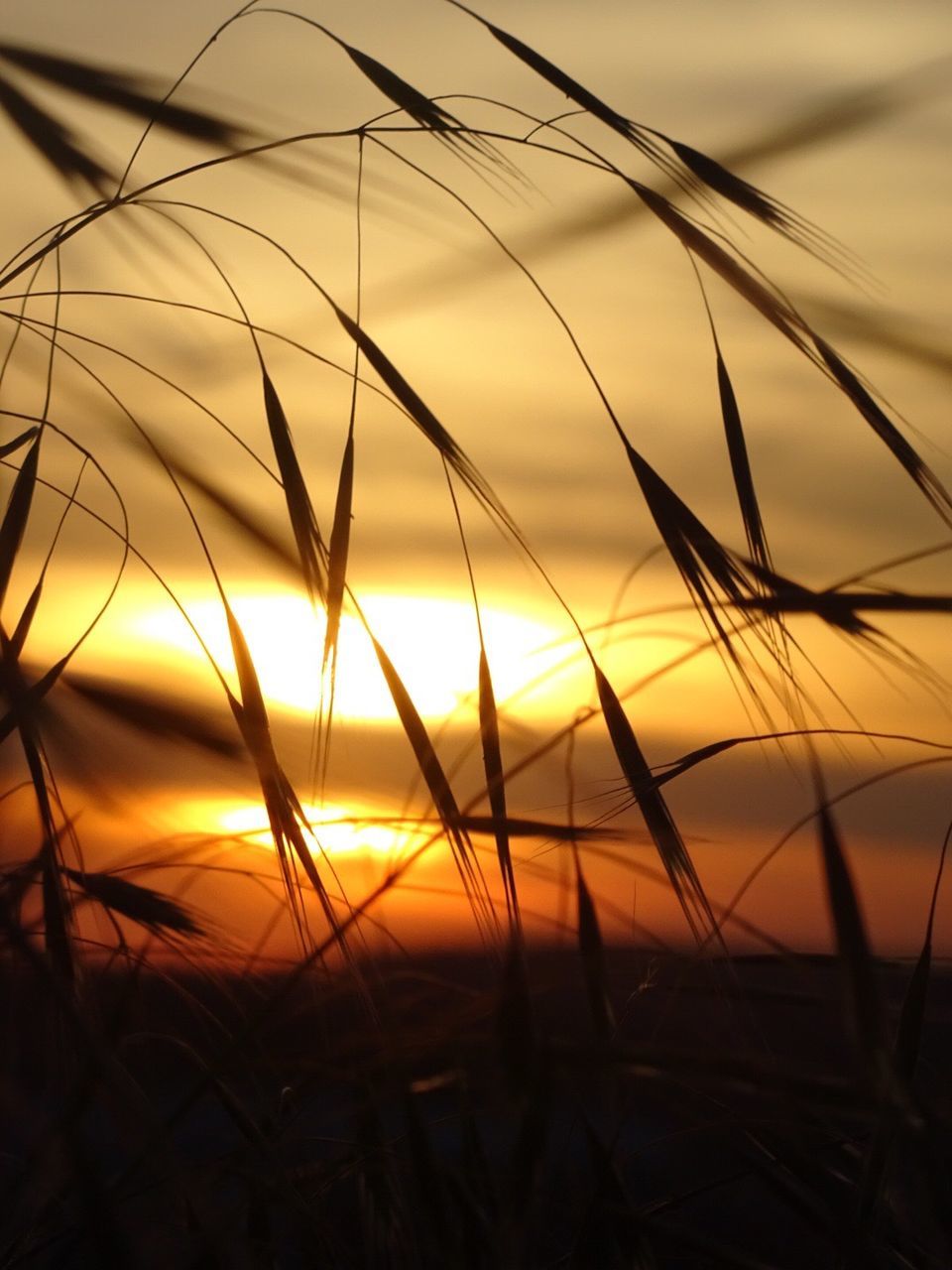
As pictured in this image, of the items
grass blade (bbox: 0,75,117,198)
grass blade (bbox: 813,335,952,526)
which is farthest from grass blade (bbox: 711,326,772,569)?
grass blade (bbox: 0,75,117,198)

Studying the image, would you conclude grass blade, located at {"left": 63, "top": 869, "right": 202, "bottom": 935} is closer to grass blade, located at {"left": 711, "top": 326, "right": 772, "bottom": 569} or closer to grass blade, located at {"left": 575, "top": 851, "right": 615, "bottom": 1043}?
grass blade, located at {"left": 575, "top": 851, "right": 615, "bottom": 1043}

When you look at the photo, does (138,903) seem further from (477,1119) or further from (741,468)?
(741,468)

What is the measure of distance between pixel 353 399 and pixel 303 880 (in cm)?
27

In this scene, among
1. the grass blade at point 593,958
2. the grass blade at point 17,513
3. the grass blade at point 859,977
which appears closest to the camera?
the grass blade at point 859,977

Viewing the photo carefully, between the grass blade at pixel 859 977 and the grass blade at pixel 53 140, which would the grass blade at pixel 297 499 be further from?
the grass blade at pixel 859 977

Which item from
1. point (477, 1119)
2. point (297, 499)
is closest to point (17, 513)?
point (297, 499)

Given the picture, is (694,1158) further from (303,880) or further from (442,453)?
(442,453)

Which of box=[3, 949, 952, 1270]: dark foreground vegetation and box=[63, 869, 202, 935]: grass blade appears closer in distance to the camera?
box=[3, 949, 952, 1270]: dark foreground vegetation

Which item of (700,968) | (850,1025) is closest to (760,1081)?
(850,1025)

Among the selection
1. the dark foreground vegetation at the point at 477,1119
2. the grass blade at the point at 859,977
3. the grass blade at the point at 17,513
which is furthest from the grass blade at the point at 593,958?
the grass blade at the point at 17,513

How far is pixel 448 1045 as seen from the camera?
60cm

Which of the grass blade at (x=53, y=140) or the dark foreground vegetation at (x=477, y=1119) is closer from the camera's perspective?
the dark foreground vegetation at (x=477, y=1119)

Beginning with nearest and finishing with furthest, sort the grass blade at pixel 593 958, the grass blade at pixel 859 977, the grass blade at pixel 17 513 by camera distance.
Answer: the grass blade at pixel 859 977, the grass blade at pixel 593 958, the grass blade at pixel 17 513

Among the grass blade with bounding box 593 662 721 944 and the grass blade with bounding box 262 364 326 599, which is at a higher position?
the grass blade with bounding box 262 364 326 599
